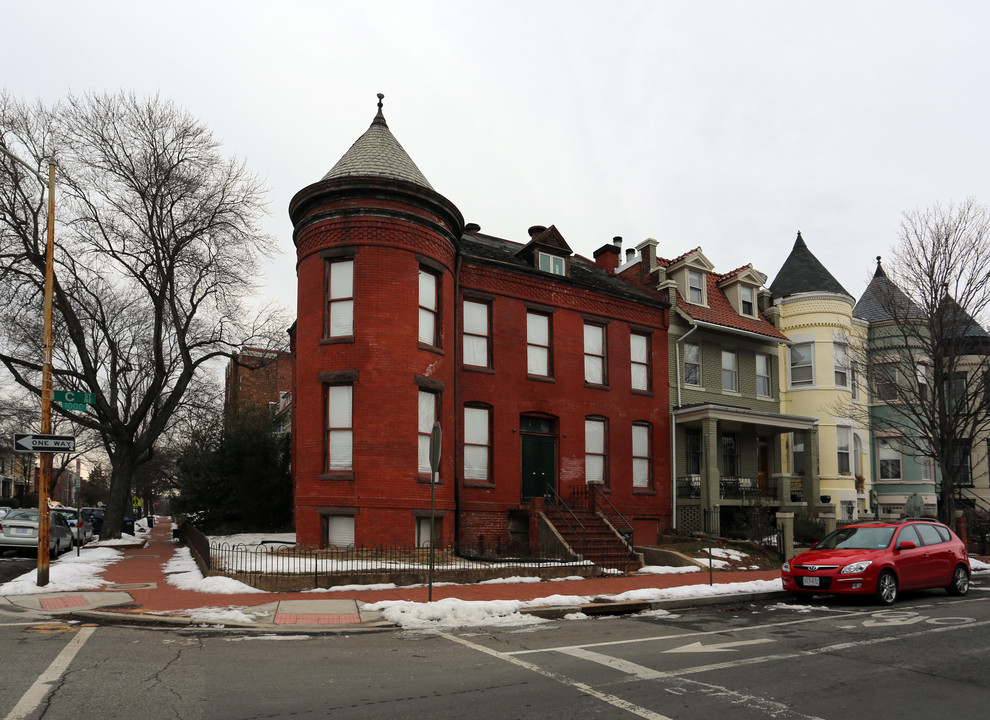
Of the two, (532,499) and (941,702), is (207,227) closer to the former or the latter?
(532,499)

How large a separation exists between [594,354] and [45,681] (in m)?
19.5

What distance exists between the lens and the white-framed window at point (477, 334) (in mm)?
21875

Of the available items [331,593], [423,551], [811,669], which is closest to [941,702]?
[811,669]

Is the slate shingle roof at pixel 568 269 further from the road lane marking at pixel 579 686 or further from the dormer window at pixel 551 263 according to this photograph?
the road lane marking at pixel 579 686

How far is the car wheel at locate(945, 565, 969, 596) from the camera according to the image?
47.9 feet

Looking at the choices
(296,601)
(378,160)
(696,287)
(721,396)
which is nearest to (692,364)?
(721,396)

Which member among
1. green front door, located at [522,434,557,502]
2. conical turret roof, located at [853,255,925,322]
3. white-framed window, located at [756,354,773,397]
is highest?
conical turret roof, located at [853,255,925,322]

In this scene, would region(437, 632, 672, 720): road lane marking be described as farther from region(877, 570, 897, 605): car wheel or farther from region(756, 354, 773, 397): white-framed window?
region(756, 354, 773, 397): white-framed window

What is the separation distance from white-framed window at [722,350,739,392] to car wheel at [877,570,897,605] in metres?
15.1

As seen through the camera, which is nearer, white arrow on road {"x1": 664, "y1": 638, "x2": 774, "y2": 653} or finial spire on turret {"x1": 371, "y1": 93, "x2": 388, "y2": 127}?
white arrow on road {"x1": 664, "y1": 638, "x2": 774, "y2": 653}

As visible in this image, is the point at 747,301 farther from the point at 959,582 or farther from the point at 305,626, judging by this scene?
the point at 305,626

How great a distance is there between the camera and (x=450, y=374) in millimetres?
20797

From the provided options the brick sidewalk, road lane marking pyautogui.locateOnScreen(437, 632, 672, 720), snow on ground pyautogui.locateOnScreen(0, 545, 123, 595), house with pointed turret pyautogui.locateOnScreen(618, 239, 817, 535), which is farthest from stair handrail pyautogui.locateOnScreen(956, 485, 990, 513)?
snow on ground pyautogui.locateOnScreen(0, 545, 123, 595)

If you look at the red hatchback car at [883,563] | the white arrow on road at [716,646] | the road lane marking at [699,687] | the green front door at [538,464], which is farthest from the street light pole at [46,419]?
the red hatchback car at [883,563]
